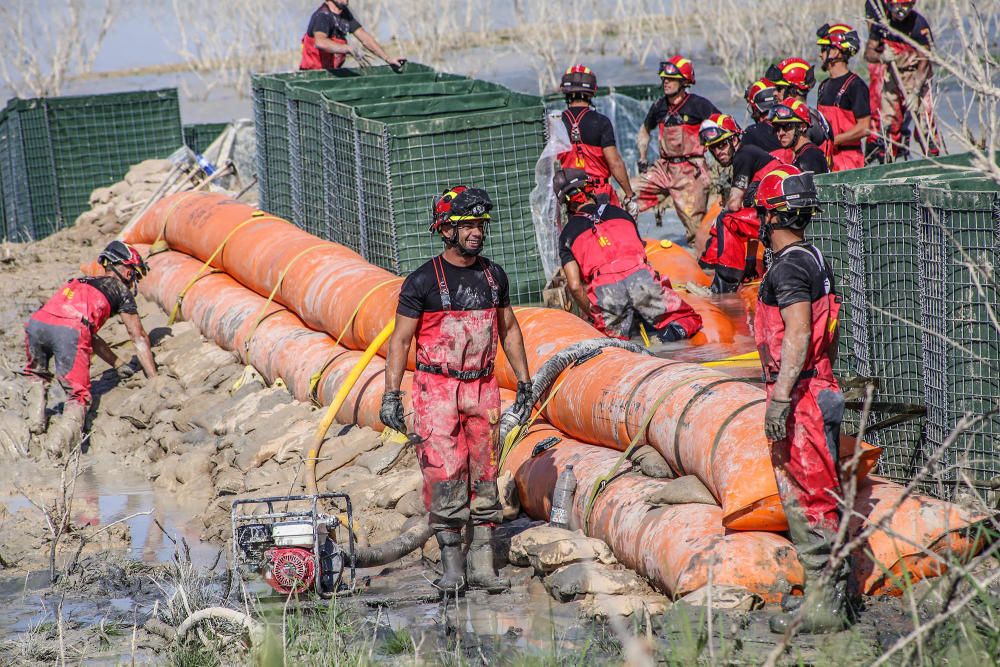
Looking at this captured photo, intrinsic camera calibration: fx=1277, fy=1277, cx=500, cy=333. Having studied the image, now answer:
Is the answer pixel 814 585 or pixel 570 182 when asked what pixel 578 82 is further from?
pixel 814 585

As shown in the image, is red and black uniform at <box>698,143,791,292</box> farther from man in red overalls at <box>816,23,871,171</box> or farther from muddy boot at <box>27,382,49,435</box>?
muddy boot at <box>27,382,49,435</box>

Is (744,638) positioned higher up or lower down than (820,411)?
lower down

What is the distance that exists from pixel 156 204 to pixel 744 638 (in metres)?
9.17

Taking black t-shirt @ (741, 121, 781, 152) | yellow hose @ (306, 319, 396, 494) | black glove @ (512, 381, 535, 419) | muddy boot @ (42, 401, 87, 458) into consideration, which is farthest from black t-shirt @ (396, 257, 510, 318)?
muddy boot @ (42, 401, 87, 458)

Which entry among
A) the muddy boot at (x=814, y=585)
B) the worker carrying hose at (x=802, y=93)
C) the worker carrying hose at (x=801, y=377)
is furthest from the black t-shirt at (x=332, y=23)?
the muddy boot at (x=814, y=585)

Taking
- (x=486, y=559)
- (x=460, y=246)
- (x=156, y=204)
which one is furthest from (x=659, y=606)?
(x=156, y=204)

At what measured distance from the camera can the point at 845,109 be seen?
9969 millimetres

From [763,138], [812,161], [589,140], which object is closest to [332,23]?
[589,140]

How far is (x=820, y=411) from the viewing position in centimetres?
516

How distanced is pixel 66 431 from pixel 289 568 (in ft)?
14.7

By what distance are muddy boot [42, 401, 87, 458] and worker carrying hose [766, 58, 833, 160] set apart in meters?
5.77

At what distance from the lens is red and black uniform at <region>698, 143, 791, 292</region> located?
28.5 feet

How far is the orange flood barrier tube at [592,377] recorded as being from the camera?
5527 millimetres

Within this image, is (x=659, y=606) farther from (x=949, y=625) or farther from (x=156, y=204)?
(x=156, y=204)
